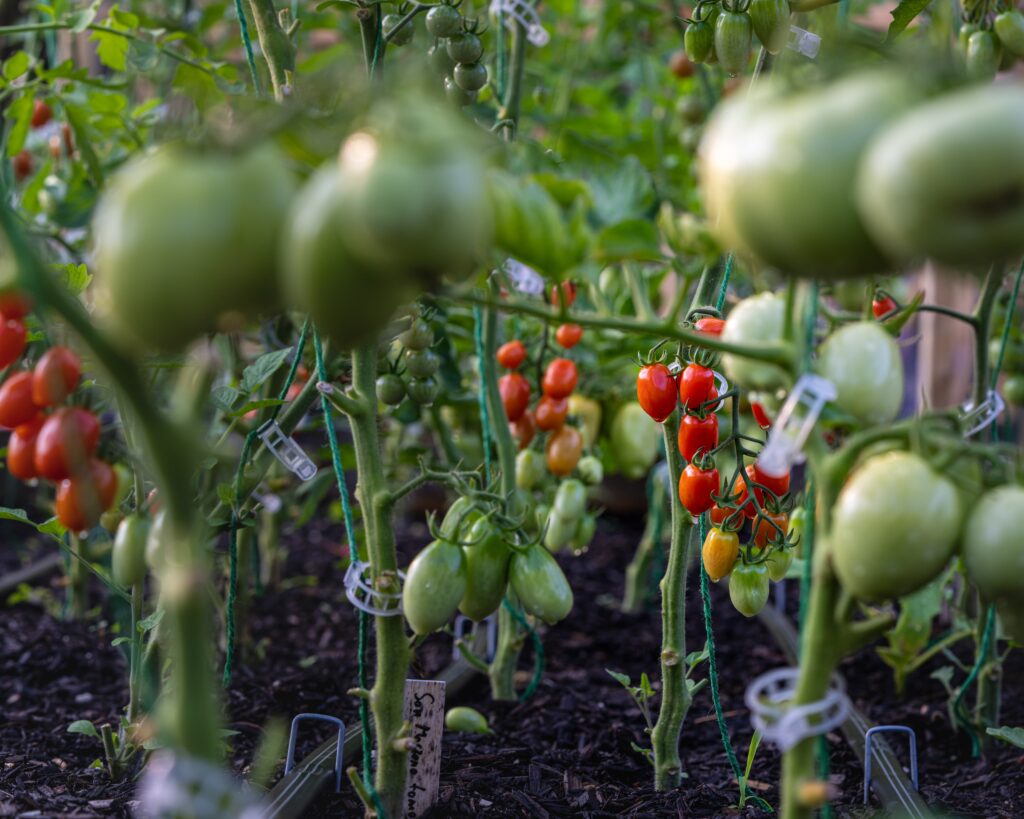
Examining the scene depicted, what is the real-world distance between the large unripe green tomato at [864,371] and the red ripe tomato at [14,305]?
0.58 m

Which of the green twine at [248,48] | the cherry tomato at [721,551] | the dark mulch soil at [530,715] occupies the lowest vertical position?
the dark mulch soil at [530,715]

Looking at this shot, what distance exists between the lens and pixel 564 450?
159cm

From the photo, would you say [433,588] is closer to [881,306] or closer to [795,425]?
[795,425]

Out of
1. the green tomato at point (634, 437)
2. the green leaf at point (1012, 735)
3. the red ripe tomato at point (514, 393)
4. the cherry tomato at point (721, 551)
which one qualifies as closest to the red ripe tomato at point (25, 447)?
the cherry tomato at point (721, 551)

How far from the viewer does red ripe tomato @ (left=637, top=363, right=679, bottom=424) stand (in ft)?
3.50

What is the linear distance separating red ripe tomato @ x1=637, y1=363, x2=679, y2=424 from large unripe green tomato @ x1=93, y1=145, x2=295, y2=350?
63cm

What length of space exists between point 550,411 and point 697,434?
486mm

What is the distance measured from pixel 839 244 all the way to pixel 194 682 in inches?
16.2

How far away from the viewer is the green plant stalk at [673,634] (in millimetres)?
1116

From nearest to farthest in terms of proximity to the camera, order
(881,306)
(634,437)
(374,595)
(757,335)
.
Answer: (757,335) → (374,595) → (881,306) → (634,437)

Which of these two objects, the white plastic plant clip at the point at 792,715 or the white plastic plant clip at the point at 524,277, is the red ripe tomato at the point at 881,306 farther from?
the white plastic plant clip at the point at 792,715

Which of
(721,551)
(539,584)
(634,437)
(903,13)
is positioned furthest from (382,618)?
(634,437)

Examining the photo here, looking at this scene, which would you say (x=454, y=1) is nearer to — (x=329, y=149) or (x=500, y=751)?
(x=329, y=149)

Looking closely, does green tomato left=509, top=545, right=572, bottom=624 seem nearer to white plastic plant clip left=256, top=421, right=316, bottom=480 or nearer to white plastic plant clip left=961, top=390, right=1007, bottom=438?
white plastic plant clip left=256, top=421, right=316, bottom=480
